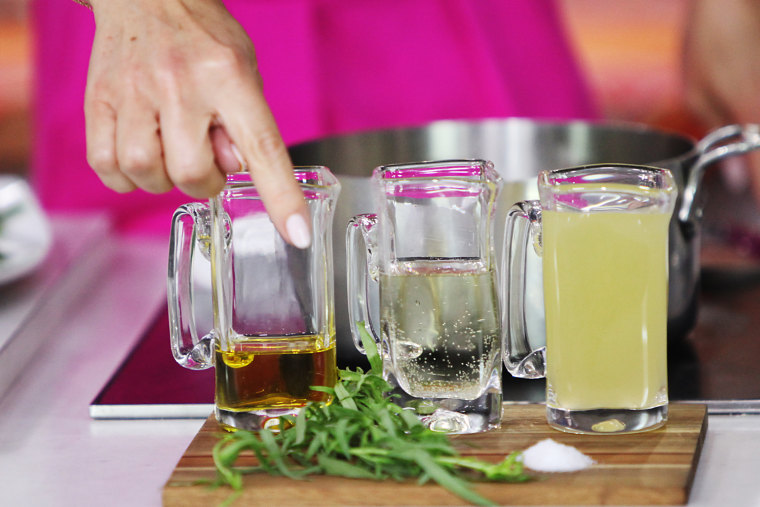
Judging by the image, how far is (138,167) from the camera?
614 mm

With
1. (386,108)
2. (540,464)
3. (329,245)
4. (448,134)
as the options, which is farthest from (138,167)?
(386,108)

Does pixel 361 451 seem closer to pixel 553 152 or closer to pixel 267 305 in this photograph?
pixel 267 305

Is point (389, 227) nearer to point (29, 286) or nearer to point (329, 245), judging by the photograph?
point (329, 245)

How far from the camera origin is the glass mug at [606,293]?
0.61 meters

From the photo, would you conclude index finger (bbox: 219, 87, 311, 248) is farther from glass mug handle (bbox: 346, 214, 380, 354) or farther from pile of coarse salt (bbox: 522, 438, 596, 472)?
pile of coarse salt (bbox: 522, 438, 596, 472)

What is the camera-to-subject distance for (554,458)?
0.60 metres

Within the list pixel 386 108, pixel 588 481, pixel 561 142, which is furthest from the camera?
pixel 386 108

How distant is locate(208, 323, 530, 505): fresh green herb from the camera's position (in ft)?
1.90

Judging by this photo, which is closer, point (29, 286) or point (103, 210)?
point (29, 286)

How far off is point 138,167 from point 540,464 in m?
0.30

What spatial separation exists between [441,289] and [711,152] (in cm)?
33

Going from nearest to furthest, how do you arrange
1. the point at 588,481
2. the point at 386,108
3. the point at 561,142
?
the point at 588,481, the point at 561,142, the point at 386,108

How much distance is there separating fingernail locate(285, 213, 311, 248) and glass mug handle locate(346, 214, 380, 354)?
0.24 ft

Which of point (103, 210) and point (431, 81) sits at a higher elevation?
point (431, 81)
